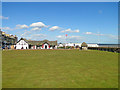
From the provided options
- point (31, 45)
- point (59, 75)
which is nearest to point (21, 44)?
point (31, 45)

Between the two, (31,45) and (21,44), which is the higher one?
(21,44)

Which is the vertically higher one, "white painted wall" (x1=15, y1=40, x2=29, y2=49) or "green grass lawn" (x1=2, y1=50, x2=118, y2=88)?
"white painted wall" (x1=15, y1=40, x2=29, y2=49)

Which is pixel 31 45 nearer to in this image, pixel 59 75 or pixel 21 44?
pixel 21 44

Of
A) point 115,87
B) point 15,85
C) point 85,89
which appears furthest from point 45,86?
point 115,87

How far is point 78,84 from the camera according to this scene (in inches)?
261

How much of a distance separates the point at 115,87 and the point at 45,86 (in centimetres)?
358

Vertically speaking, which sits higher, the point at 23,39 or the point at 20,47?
the point at 23,39

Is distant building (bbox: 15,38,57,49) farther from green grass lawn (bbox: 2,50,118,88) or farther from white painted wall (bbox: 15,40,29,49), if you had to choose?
green grass lawn (bbox: 2,50,118,88)

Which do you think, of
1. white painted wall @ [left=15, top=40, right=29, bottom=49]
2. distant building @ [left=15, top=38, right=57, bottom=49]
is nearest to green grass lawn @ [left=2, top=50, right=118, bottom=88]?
distant building @ [left=15, top=38, right=57, bottom=49]

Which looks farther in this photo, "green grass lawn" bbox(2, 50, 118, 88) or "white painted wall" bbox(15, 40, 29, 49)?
"white painted wall" bbox(15, 40, 29, 49)

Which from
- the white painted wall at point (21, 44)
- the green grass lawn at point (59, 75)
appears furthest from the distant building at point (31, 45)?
the green grass lawn at point (59, 75)

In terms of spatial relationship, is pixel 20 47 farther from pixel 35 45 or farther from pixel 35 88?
pixel 35 88

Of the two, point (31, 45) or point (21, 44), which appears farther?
point (31, 45)

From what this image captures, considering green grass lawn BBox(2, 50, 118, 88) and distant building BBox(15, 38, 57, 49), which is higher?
distant building BBox(15, 38, 57, 49)
